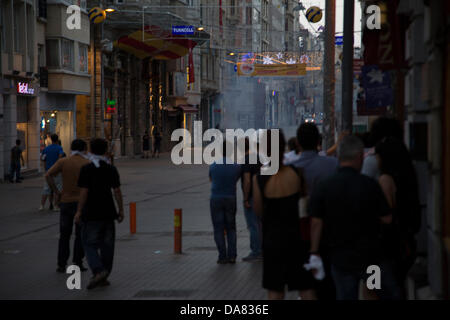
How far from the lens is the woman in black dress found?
6.70m

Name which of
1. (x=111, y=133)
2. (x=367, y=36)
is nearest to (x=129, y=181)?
(x=111, y=133)

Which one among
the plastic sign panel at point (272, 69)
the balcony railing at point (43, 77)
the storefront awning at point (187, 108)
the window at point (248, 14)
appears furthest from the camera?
the window at point (248, 14)

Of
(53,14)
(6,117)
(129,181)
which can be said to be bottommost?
(129,181)

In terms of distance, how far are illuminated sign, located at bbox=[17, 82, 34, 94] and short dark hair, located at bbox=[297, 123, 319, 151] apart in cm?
2561

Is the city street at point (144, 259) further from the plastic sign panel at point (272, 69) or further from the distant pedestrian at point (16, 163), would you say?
the plastic sign panel at point (272, 69)

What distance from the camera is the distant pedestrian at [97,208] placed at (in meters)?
9.64

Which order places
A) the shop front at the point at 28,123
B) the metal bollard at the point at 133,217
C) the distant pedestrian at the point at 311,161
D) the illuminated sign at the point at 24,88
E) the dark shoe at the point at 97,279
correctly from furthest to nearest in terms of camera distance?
1. the shop front at the point at 28,123
2. the illuminated sign at the point at 24,88
3. the metal bollard at the point at 133,217
4. the dark shoe at the point at 97,279
5. the distant pedestrian at the point at 311,161

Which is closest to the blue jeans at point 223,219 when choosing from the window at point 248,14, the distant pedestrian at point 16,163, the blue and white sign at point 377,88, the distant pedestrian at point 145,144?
the blue and white sign at point 377,88

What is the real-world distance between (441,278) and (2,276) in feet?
20.5

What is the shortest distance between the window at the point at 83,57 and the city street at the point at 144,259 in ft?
53.9

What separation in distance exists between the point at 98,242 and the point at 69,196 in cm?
138

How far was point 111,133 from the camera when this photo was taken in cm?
4519

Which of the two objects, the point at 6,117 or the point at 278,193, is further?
the point at 6,117
